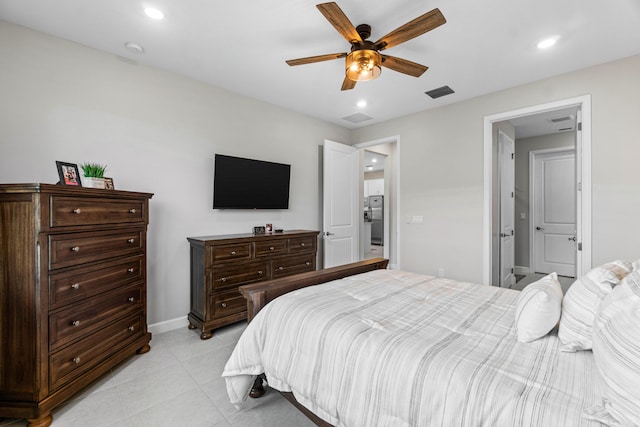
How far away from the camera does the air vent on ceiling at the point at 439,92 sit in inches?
134

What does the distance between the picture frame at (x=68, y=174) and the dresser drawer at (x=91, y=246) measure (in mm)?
465

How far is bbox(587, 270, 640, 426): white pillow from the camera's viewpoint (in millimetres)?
774

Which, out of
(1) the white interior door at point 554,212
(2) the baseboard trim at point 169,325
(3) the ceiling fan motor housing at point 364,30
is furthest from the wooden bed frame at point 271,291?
(1) the white interior door at point 554,212

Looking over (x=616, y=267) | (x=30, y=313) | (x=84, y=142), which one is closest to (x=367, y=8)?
(x=616, y=267)

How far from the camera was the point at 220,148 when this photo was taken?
3422mm

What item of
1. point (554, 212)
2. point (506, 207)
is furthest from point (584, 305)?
point (554, 212)

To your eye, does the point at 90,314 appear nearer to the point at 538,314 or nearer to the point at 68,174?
the point at 68,174

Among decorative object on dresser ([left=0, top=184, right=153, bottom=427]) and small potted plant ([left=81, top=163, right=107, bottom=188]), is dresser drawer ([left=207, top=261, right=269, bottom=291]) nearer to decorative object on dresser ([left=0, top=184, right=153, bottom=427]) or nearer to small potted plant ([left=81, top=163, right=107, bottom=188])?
decorative object on dresser ([left=0, top=184, right=153, bottom=427])

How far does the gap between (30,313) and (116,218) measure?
760mm

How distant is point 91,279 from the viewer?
199 centimetres

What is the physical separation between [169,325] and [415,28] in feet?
11.4

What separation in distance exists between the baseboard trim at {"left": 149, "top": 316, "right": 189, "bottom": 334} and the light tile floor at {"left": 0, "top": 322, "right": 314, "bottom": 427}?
48 centimetres

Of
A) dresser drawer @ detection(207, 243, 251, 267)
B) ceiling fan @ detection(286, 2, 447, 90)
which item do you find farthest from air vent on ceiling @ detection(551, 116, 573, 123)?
dresser drawer @ detection(207, 243, 251, 267)

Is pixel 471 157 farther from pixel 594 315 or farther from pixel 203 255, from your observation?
pixel 203 255
